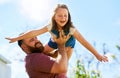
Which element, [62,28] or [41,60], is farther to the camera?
[62,28]

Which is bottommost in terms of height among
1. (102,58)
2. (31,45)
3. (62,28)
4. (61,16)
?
(102,58)

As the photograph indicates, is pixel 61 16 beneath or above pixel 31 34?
above

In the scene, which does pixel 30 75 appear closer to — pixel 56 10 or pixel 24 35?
pixel 24 35

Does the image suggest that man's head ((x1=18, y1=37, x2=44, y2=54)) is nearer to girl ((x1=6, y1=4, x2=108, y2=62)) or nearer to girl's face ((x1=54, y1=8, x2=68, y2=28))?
girl ((x1=6, y1=4, x2=108, y2=62))

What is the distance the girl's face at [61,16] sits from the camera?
336 cm

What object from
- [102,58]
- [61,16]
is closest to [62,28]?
[61,16]

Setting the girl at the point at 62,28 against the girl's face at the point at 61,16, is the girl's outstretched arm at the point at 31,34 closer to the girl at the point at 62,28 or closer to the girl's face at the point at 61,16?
the girl at the point at 62,28

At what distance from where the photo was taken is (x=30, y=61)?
11.0 ft

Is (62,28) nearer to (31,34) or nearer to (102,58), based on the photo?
(31,34)

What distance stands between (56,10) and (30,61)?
0.46 meters

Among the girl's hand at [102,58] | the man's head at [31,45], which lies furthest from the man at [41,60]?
the girl's hand at [102,58]

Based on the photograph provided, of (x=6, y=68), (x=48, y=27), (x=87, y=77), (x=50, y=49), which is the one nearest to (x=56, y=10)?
(x=48, y=27)

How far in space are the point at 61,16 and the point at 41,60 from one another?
1.26 feet

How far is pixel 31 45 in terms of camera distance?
11.0ft
